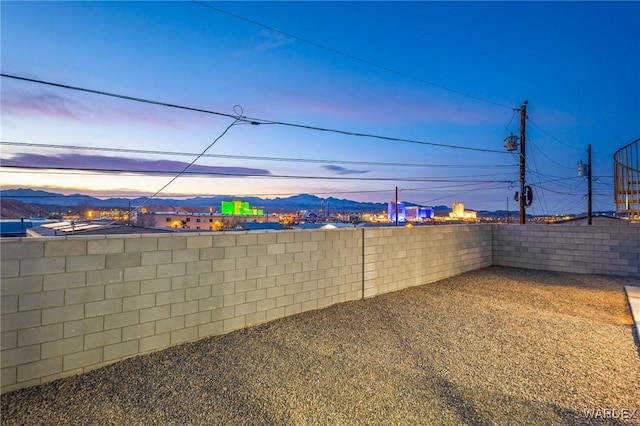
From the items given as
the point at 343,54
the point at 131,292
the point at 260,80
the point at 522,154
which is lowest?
the point at 131,292

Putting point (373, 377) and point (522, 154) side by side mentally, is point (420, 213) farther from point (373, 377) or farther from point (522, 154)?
point (373, 377)

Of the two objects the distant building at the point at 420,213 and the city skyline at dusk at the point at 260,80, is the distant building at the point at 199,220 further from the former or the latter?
the distant building at the point at 420,213

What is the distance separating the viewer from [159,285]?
3.48 meters

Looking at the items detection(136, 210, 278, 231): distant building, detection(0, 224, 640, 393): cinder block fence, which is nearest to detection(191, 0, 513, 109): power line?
detection(0, 224, 640, 393): cinder block fence

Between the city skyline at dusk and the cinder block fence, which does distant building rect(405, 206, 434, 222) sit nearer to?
the city skyline at dusk

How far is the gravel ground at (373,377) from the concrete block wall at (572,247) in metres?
4.74

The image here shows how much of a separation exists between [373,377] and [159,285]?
2441 millimetres

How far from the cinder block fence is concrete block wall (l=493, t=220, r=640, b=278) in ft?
15.4

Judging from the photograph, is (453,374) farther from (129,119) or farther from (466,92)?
(466,92)

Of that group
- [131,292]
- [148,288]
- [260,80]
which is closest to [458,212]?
[260,80]

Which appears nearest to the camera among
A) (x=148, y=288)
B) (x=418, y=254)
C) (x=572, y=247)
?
(x=148, y=288)

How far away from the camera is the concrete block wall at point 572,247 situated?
8.06 meters

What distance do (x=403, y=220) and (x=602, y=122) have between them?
22.5m
